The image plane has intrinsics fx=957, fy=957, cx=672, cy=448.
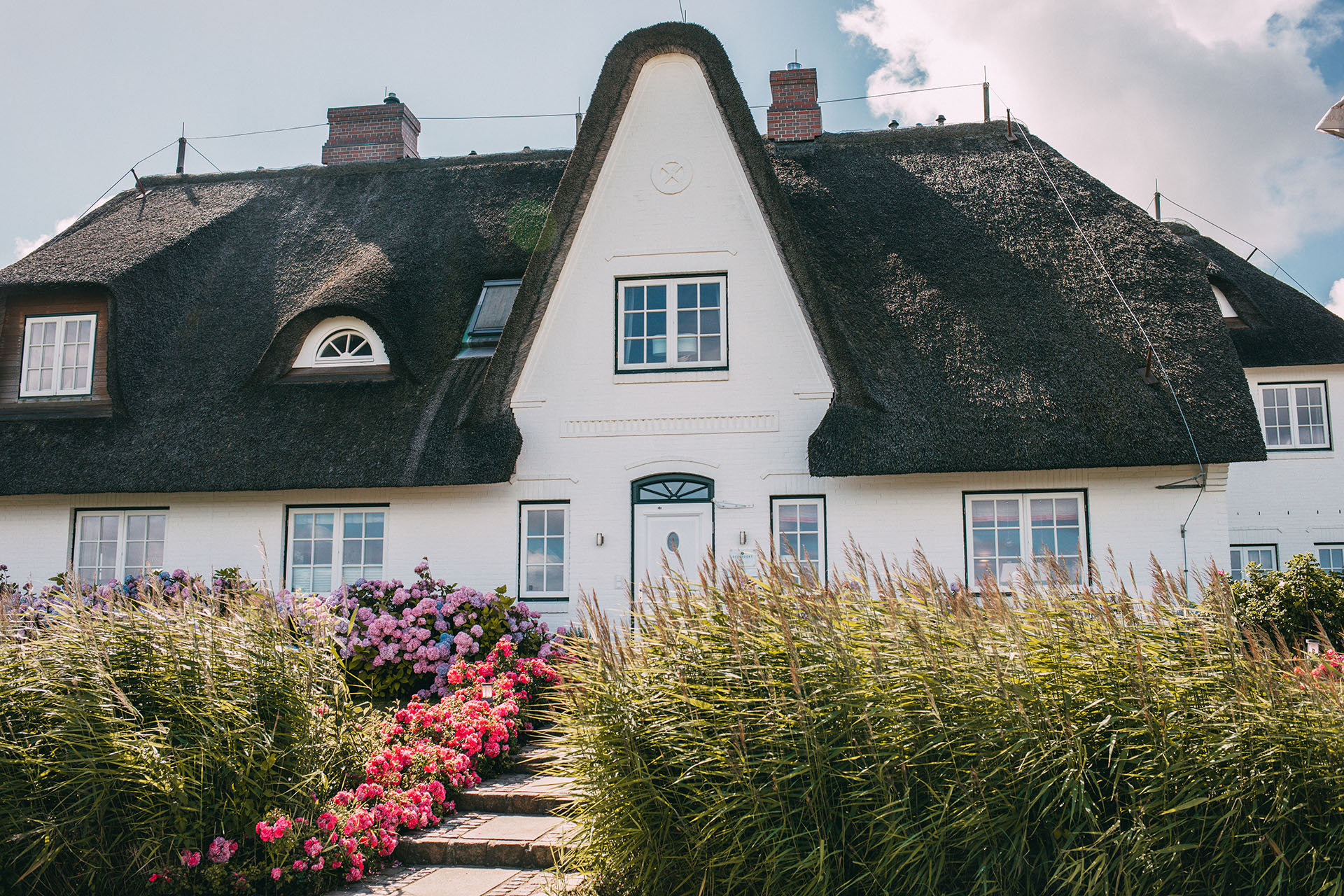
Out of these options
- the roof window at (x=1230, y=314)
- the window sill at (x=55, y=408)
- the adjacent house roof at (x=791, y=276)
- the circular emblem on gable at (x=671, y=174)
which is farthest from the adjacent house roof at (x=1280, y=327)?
the window sill at (x=55, y=408)

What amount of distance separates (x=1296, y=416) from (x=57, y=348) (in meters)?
18.4

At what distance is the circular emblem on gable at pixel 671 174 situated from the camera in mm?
11195

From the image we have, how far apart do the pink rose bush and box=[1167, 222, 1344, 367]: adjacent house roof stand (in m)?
12.9

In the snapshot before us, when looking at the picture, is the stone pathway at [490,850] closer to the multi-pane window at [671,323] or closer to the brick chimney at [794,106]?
the multi-pane window at [671,323]

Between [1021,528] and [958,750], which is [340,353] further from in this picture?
[958,750]

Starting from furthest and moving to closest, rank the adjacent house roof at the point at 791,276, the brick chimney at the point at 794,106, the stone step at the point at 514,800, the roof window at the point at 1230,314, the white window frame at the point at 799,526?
the roof window at the point at 1230,314
the brick chimney at the point at 794,106
the white window frame at the point at 799,526
the adjacent house roof at the point at 791,276
the stone step at the point at 514,800

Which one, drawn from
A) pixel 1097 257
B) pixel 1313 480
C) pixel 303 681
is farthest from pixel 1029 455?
pixel 1313 480

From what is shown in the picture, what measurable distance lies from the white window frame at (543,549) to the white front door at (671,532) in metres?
0.77

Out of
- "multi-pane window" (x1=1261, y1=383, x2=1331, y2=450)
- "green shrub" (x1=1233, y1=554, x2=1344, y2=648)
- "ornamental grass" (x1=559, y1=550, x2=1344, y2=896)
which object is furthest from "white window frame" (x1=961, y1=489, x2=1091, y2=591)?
"multi-pane window" (x1=1261, y1=383, x2=1331, y2=450)

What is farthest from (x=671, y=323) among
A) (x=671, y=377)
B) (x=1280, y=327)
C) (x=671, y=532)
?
(x=1280, y=327)

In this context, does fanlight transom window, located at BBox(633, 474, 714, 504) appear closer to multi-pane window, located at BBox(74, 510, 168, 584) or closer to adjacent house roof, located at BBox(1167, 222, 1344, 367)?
multi-pane window, located at BBox(74, 510, 168, 584)

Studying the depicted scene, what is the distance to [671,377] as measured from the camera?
10773mm

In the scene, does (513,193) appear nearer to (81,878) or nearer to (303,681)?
(303,681)

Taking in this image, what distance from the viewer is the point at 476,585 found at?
10906 mm
